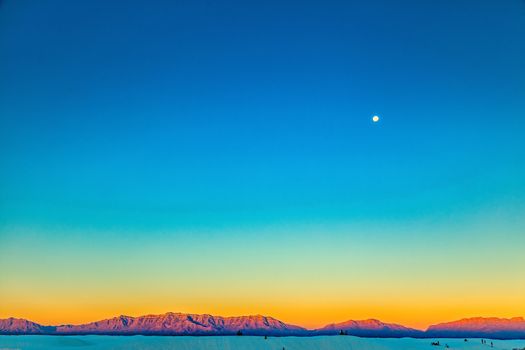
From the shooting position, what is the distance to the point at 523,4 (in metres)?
4.68

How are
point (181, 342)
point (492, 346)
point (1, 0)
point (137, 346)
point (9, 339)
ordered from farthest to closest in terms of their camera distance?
1. point (492, 346)
2. point (181, 342)
3. point (137, 346)
4. point (9, 339)
5. point (1, 0)

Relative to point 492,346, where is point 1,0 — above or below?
above

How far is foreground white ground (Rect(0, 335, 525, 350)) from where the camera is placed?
19.2 meters

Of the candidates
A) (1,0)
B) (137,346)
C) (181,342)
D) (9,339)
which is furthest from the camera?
(181,342)

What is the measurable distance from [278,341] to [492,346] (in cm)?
963

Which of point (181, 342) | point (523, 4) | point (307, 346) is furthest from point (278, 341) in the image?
point (523, 4)

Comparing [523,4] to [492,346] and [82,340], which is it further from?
[82,340]

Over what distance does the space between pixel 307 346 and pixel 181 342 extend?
534 cm

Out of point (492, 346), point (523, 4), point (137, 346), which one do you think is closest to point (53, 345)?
point (137, 346)

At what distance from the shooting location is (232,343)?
2089cm

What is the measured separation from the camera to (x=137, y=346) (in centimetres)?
1852

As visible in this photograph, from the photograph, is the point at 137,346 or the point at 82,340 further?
the point at 82,340

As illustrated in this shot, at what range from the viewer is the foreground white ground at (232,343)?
19219mm

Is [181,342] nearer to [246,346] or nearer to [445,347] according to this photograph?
[246,346]
